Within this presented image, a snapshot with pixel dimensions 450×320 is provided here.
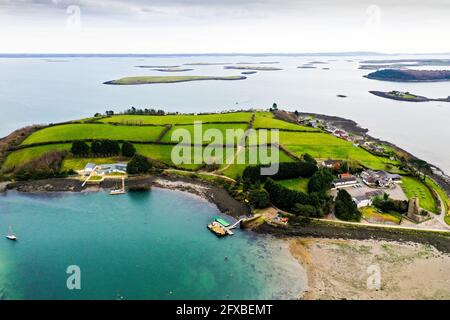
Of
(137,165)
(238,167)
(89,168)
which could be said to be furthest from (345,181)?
(89,168)

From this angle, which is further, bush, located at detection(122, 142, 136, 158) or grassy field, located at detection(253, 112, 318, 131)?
grassy field, located at detection(253, 112, 318, 131)

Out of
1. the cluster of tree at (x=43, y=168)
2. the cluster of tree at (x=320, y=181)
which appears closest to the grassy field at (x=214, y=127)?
the cluster of tree at (x=43, y=168)

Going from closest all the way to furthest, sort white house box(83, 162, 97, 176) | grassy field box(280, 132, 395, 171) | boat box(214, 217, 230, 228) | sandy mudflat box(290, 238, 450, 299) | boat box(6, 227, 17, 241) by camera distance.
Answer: sandy mudflat box(290, 238, 450, 299), boat box(6, 227, 17, 241), boat box(214, 217, 230, 228), white house box(83, 162, 97, 176), grassy field box(280, 132, 395, 171)

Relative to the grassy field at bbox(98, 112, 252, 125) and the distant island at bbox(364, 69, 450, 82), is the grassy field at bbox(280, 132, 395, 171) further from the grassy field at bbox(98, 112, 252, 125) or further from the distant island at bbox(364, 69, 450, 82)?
the distant island at bbox(364, 69, 450, 82)

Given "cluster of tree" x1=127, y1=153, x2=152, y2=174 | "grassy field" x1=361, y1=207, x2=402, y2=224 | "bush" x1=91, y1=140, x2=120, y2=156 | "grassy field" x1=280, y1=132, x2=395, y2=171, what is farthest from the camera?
"bush" x1=91, y1=140, x2=120, y2=156

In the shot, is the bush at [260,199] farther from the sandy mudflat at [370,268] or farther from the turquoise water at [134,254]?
the sandy mudflat at [370,268]

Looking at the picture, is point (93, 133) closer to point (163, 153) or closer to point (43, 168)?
point (43, 168)

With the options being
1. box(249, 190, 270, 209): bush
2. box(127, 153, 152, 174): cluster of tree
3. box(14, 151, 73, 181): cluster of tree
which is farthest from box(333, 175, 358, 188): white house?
box(14, 151, 73, 181): cluster of tree
